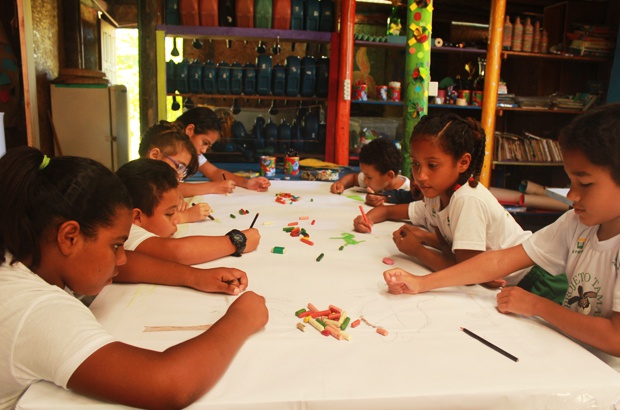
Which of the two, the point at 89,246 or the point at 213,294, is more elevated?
the point at 89,246

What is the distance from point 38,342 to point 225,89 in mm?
4391

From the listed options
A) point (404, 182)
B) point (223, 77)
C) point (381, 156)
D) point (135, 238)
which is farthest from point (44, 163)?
point (223, 77)

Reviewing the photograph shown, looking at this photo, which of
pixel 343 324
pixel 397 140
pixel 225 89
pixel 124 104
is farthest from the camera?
pixel 124 104

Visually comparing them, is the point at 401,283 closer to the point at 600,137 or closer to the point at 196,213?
the point at 600,137

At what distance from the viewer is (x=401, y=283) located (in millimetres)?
1354

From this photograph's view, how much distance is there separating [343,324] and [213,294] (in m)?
0.39

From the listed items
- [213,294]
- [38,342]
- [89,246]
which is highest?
[89,246]

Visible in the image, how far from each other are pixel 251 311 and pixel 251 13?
4376 mm

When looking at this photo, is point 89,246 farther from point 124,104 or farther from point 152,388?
point 124,104

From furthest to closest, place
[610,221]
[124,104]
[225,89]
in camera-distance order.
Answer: [124,104]
[225,89]
[610,221]

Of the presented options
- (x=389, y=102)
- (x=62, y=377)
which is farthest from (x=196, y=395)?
(x=389, y=102)

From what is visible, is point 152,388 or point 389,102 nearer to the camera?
point 152,388

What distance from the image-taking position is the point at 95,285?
1.06m

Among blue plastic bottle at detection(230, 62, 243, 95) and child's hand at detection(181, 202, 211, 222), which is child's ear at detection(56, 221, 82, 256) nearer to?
child's hand at detection(181, 202, 211, 222)
